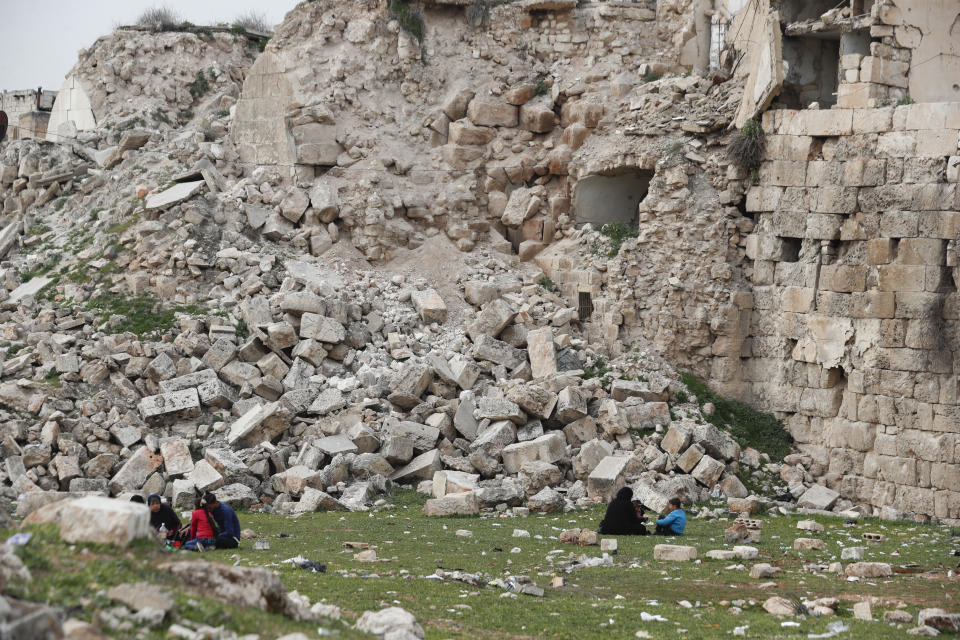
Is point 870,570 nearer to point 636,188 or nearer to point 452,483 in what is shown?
point 452,483

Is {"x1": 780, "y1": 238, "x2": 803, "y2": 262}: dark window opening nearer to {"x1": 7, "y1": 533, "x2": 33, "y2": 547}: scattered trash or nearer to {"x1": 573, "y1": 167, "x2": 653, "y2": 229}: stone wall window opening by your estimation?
{"x1": 573, "y1": 167, "x2": 653, "y2": 229}: stone wall window opening

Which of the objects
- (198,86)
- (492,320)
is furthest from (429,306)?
(198,86)

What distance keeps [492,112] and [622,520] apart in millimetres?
11405

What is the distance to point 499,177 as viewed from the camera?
883 inches

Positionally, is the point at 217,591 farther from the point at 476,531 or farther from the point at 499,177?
the point at 499,177

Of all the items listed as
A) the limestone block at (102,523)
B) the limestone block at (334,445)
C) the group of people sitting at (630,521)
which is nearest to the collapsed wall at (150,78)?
the limestone block at (334,445)

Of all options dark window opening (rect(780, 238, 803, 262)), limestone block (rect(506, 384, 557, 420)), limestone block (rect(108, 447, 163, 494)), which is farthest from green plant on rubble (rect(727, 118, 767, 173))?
limestone block (rect(108, 447, 163, 494))

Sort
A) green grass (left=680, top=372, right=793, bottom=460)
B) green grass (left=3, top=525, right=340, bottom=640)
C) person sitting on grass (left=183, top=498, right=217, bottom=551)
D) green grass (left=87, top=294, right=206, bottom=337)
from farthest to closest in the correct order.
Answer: green grass (left=87, top=294, right=206, bottom=337), green grass (left=680, top=372, right=793, bottom=460), person sitting on grass (left=183, top=498, right=217, bottom=551), green grass (left=3, top=525, right=340, bottom=640)

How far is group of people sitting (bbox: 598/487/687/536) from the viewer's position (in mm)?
13602

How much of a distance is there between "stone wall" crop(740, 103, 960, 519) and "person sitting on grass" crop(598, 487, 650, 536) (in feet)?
18.6

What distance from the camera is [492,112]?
74.0ft

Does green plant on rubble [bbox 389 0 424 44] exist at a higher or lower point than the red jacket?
higher

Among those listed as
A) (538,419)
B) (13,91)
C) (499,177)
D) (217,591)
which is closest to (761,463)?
(538,419)

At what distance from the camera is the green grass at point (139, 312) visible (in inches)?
749
